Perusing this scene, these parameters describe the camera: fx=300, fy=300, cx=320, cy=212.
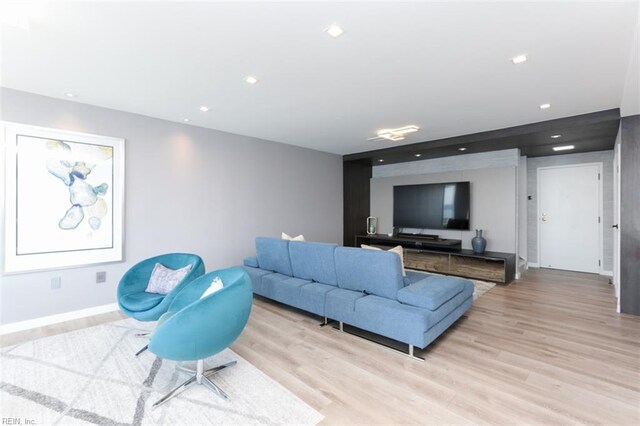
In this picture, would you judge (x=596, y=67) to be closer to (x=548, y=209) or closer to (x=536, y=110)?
(x=536, y=110)

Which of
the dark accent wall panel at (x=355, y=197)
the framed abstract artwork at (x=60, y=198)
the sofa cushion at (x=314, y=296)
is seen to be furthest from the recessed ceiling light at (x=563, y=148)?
the framed abstract artwork at (x=60, y=198)

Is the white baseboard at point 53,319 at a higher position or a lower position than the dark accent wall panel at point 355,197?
lower

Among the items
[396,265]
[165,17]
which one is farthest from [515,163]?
[165,17]

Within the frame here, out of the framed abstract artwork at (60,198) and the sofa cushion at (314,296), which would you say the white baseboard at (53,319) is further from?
the sofa cushion at (314,296)

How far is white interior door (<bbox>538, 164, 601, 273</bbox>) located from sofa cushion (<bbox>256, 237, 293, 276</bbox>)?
18.3 feet

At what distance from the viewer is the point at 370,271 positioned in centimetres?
308

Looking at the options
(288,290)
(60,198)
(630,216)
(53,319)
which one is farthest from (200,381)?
(630,216)

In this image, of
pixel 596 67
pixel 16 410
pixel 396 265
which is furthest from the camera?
pixel 396 265

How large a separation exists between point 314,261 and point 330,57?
7.20 ft

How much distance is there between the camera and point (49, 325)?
342 centimetres

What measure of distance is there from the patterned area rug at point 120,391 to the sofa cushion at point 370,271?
1313 millimetres

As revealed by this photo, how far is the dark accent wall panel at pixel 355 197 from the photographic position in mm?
7258

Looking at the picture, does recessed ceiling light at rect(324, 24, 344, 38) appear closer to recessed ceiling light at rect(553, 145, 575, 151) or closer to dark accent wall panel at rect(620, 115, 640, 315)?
dark accent wall panel at rect(620, 115, 640, 315)

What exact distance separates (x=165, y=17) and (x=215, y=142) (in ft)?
9.68
